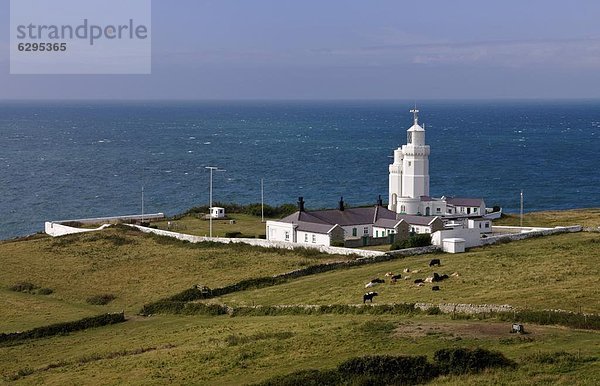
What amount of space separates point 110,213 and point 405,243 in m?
55.3

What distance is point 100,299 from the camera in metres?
55.5

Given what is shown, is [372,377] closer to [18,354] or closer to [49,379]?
[49,379]

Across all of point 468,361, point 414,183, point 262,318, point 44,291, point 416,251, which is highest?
point 414,183

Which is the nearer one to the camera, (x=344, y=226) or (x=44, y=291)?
(x=44, y=291)

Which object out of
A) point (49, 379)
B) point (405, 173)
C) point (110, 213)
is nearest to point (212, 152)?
point (110, 213)

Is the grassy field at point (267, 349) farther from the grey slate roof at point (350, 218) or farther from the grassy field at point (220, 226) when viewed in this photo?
the grassy field at point (220, 226)

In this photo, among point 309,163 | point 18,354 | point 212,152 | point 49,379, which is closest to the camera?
point 49,379

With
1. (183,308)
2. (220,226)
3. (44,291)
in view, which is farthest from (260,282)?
(220,226)

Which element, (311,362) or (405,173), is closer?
(311,362)

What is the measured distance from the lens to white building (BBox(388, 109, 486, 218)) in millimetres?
74438

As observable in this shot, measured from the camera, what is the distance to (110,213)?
109 meters

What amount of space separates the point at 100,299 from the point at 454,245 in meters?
23.3

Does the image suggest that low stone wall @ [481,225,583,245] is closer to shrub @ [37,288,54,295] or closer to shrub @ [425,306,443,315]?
shrub @ [425,306,443,315]

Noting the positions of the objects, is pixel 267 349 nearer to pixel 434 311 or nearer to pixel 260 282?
pixel 434 311
